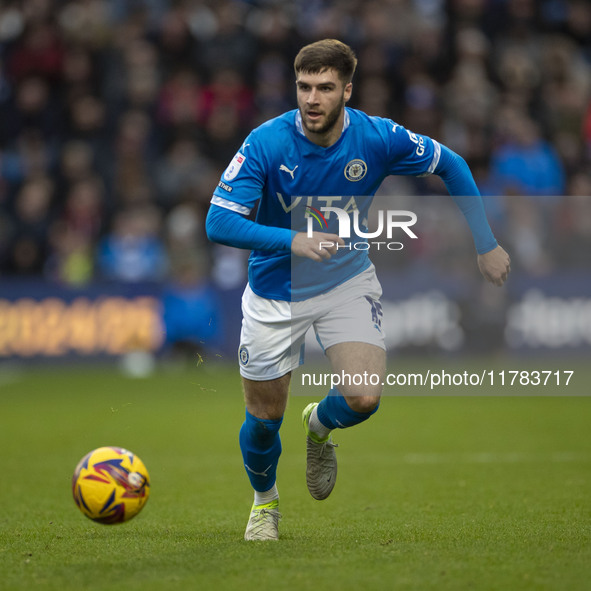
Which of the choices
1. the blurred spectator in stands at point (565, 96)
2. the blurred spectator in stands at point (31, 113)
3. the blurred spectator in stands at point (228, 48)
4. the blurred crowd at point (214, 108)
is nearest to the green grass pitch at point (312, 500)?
the blurred crowd at point (214, 108)

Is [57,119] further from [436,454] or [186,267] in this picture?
[436,454]

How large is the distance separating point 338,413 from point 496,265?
3.86 ft

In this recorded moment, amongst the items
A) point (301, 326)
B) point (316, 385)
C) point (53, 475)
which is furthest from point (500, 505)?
point (316, 385)

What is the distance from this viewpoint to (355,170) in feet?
17.8

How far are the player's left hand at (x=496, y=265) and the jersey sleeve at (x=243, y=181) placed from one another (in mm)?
1338

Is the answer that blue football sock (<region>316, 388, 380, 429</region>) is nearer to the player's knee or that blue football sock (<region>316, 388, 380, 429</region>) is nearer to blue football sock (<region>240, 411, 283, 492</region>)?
the player's knee

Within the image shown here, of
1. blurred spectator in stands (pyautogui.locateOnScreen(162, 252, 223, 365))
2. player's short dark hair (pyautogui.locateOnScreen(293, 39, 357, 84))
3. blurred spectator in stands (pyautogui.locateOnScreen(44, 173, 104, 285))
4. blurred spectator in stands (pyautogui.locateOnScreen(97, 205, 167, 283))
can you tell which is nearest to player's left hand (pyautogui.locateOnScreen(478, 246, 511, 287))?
player's short dark hair (pyautogui.locateOnScreen(293, 39, 357, 84))

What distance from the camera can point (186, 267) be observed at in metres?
14.2

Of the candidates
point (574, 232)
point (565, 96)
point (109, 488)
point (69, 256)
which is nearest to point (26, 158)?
point (69, 256)

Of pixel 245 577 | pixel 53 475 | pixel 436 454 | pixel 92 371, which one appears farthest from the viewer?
pixel 92 371

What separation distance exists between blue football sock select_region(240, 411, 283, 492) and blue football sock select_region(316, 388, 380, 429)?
268 mm

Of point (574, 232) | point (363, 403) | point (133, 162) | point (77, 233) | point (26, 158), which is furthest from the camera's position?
point (26, 158)

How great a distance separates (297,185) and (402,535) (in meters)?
1.90

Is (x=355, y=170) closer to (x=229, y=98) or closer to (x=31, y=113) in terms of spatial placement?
(x=229, y=98)
